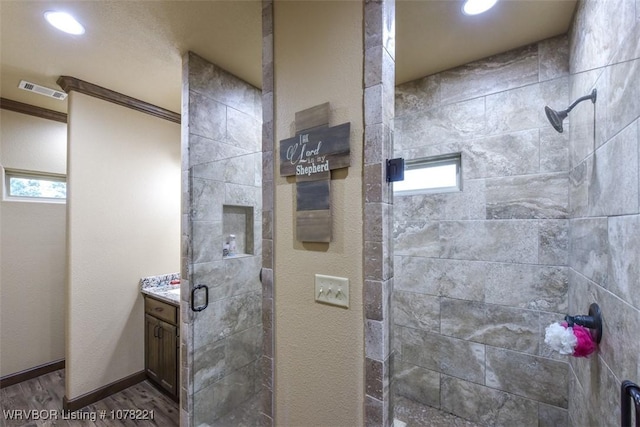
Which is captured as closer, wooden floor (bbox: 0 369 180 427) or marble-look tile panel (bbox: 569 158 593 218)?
marble-look tile panel (bbox: 569 158 593 218)

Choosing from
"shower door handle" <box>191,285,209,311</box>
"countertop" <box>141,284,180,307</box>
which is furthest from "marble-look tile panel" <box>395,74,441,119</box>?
"countertop" <box>141,284,180,307</box>

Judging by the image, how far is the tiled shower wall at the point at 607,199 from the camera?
94 centimetres

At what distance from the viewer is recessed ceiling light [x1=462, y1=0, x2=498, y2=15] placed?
1513mm

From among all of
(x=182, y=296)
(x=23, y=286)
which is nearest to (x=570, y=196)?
(x=182, y=296)

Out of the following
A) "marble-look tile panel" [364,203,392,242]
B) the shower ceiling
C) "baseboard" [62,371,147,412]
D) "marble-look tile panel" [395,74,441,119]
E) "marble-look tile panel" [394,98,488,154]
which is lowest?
"baseboard" [62,371,147,412]

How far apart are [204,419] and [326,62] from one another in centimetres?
242

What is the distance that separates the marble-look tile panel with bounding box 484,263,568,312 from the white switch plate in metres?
1.40

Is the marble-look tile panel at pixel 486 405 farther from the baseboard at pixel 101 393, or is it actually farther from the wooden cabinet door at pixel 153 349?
the baseboard at pixel 101 393

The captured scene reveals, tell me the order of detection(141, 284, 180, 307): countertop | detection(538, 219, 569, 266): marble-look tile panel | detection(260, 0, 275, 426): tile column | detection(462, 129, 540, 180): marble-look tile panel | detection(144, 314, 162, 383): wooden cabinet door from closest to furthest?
detection(260, 0, 275, 426): tile column → detection(538, 219, 569, 266): marble-look tile panel → detection(462, 129, 540, 180): marble-look tile panel → detection(141, 284, 180, 307): countertop → detection(144, 314, 162, 383): wooden cabinet door

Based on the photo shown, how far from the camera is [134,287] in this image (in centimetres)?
271

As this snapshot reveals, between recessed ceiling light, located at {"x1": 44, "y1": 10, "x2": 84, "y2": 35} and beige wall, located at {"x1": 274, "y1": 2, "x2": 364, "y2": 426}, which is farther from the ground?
recessed ceiling light, located at {"x1": 44, "y1": 10, "x2": 84, "y2": 35}

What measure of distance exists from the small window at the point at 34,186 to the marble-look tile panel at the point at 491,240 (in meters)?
3.89

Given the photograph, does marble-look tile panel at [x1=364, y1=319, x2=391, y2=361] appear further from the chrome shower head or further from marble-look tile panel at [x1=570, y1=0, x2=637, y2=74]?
the chrome shower head

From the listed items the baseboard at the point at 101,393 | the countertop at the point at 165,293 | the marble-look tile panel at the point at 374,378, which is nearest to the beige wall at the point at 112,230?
the baseboard at the point at 101,393
